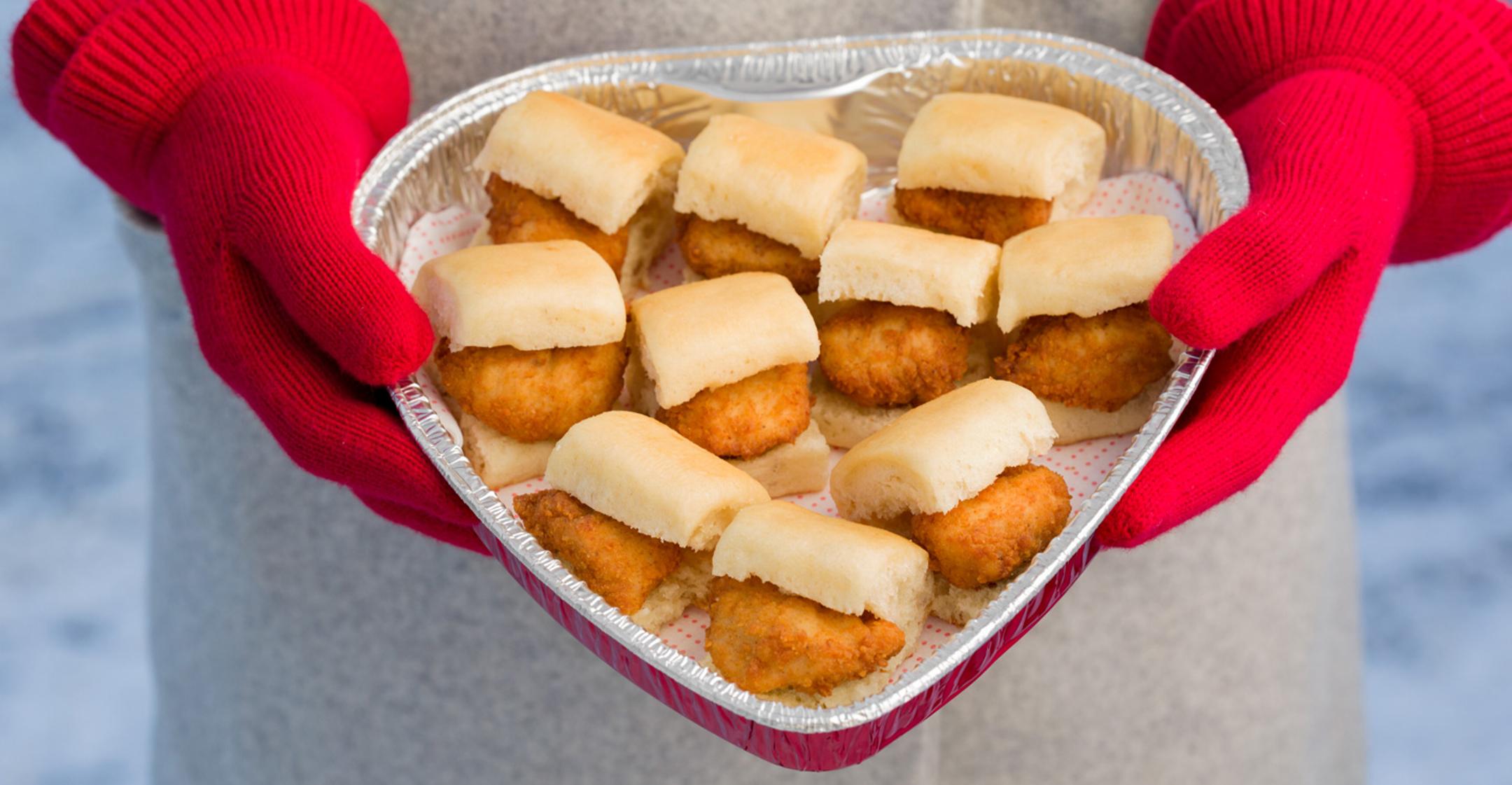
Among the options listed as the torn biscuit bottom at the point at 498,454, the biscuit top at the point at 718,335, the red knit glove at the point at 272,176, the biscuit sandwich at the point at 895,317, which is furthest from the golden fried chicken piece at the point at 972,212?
the red knit glove at the point at 272,176

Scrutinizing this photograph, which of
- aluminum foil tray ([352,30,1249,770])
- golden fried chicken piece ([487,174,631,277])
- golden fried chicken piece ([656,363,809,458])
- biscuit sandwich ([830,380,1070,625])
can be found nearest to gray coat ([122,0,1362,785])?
aluminum foil tray ([352,30,1249,770])

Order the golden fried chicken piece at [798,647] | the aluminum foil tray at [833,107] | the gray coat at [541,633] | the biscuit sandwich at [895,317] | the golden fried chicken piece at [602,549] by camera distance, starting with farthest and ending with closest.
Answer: the gray coat at [541,633]
the biscuit sandwich at [895,317]
the aluminum foil tray at [833,107]
the golden fried chicken piece at [602,549]
the golden fried chicken piece at [798,647]

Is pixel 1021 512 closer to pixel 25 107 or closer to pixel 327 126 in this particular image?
pixel 327 126

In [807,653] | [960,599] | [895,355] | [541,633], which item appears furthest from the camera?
[541,633]

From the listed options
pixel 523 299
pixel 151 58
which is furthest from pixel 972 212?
pixel 151 58

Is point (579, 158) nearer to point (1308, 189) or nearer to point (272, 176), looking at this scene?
point (272, 176)

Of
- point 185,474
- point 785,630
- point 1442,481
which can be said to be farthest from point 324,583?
point 1442,481

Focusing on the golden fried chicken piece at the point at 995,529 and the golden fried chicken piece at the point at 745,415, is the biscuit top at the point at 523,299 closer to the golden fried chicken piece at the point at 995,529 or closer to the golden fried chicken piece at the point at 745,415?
the golden fried chicken piece at the point at 745,415
